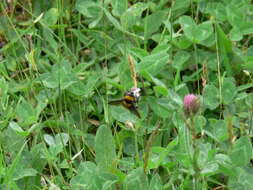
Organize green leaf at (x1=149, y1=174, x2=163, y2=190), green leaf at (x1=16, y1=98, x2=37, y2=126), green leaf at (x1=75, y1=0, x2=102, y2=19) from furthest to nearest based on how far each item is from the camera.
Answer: green leaf at (x1=75, y1=0, x2=102, y2=19)
green leaf at (x1=16, y1=98, x2=37, y2=126)
green leaf at (x1=149, y1=174, x2=163, y2=190)

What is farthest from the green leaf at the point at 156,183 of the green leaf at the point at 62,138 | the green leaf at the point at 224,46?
the green leaf at the point at 224,46

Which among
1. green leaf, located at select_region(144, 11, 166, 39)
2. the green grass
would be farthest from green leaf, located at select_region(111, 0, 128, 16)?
green leaf, located at select_region(144, 11, 166, 39)

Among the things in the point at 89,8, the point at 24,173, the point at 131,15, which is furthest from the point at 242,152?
the point at 89,8

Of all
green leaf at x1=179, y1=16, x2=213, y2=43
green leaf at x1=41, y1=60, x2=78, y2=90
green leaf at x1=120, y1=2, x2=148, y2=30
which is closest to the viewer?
green leaf at x1=41, y1=60, x2=78, y2=90

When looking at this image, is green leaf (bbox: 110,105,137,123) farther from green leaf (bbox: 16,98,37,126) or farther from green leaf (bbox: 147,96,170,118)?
green leaf (bbox: 16,98,37,126)

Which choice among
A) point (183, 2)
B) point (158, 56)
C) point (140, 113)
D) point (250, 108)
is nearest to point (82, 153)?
point (140, 113)

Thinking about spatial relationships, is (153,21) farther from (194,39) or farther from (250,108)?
(250,108)

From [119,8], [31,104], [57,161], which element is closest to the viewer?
[57,161]

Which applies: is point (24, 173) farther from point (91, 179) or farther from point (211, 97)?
point (211, 97)
